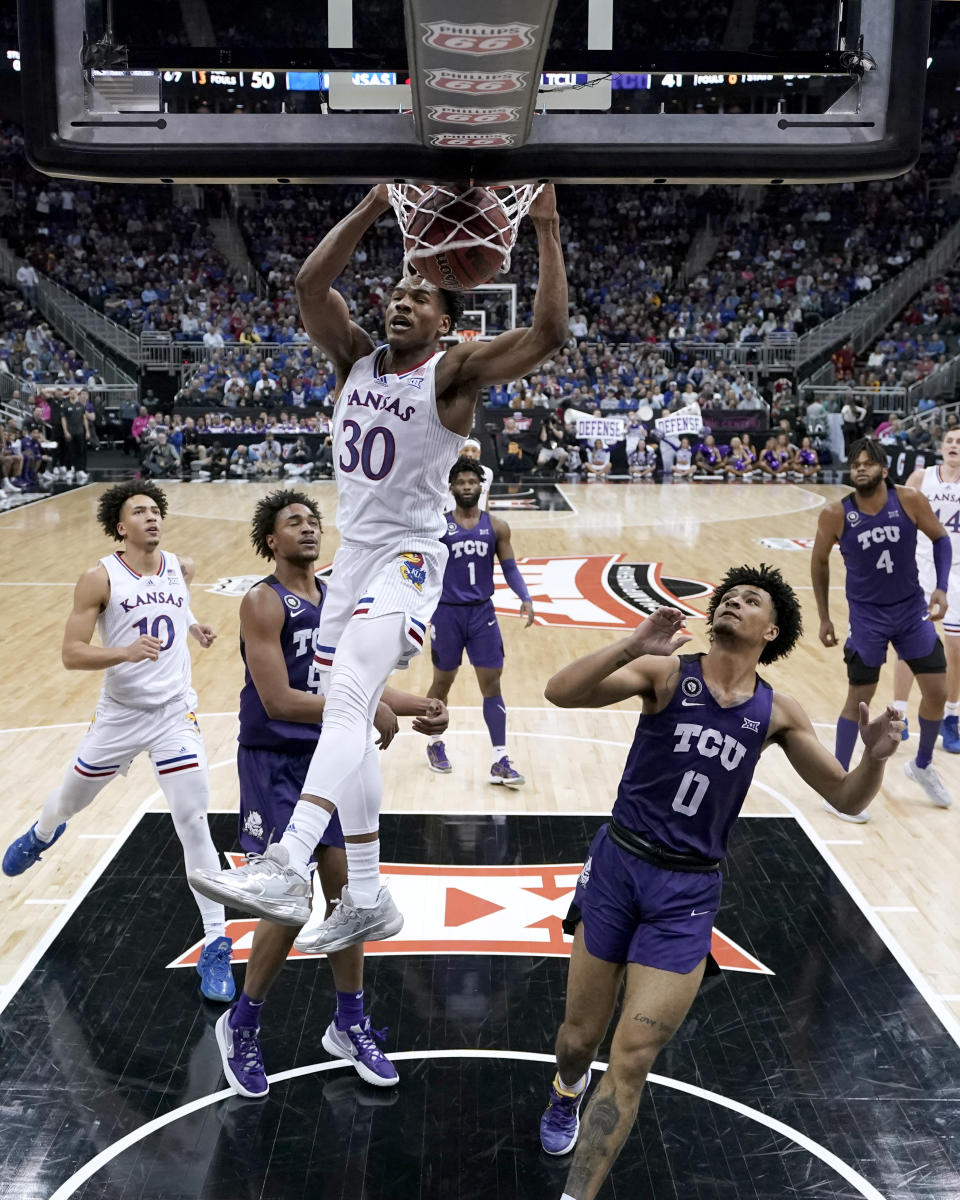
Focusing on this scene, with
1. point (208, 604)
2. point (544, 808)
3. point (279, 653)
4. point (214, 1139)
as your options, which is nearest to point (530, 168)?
point (279, 653)

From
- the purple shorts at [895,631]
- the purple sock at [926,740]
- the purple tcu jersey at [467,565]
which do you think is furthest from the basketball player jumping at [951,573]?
the purple tcu jersey at [467,565]

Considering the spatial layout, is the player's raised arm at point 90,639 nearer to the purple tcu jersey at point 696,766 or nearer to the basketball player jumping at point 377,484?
the basketball player jumping at point 377,484

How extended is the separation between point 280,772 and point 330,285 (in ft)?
6.00

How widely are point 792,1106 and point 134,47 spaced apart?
13.4ft

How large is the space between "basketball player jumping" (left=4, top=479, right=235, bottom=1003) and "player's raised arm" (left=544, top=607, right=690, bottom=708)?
2.16 metres

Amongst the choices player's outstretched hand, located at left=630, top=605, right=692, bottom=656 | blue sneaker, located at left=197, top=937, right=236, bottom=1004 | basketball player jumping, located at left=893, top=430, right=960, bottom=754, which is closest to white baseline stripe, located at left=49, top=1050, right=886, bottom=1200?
blue sneaker, located at left=197, top=937, right=236, bottom=1004

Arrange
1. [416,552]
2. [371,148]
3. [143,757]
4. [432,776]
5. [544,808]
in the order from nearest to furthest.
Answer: [371,148]
[416,552]
[544,808]
[432,776]
[143,757]

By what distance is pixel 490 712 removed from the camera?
7738mm

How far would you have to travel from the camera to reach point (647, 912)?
3889 millimetres

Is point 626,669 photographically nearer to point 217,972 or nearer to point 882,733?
point 882,733

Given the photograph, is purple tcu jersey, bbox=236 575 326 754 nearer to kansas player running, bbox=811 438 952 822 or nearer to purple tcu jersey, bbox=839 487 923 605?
kansas player running, bbox=811 438 952 822

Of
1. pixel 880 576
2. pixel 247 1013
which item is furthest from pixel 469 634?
pixel 247 1013

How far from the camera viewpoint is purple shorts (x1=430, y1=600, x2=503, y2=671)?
7.80 meters

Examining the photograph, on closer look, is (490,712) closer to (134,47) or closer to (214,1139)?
(214,1139)
